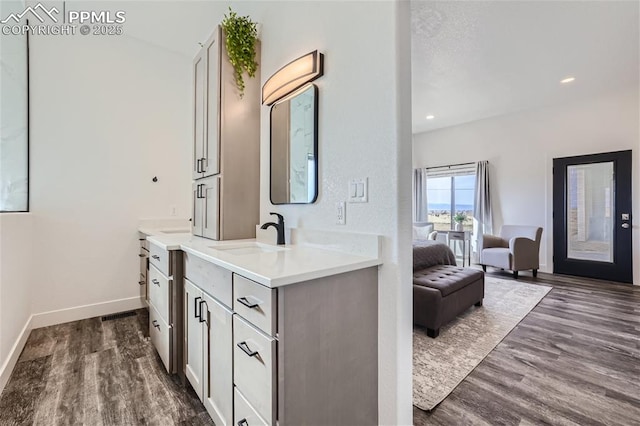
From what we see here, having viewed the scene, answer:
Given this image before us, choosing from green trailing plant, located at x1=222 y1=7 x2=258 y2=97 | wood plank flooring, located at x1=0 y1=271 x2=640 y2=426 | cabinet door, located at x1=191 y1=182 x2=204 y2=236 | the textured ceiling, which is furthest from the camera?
the textured ceiling

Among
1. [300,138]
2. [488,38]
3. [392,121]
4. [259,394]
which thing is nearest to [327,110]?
[300,138]

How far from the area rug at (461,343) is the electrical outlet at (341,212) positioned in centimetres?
114

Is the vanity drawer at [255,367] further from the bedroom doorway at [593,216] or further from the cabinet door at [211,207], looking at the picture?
the bedroom doorway at [593,216]

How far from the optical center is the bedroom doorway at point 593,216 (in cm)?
417

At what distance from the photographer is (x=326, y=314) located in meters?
1.11

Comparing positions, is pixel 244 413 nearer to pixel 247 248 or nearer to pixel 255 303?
pixel 255 303

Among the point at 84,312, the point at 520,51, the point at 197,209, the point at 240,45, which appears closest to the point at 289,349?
the point at 197,209

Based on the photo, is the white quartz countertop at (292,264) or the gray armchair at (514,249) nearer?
the white quartz countertop at (292,264)

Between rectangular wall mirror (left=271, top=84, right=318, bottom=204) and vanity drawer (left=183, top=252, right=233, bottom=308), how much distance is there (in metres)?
0.69

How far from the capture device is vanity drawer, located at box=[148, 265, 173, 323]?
1794mm

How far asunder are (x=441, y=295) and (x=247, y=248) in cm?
170
